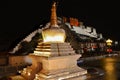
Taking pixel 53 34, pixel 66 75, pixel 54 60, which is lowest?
pixel 66 75

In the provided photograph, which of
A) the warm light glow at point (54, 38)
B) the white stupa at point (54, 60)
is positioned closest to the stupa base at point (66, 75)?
the white stupa at point (54, 60)

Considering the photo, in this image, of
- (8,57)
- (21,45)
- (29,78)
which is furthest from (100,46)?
(29,78)

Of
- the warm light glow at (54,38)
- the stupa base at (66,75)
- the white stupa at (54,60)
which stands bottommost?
the stupa base at (66,75)

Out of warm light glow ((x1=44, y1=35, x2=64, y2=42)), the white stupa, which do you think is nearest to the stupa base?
the white stupa

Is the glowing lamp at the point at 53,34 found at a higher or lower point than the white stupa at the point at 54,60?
higher

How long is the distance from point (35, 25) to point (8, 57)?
902cm

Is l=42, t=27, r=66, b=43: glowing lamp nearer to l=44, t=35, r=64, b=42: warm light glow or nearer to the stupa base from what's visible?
l=44, t=35, r=64, b=42: warm light glow

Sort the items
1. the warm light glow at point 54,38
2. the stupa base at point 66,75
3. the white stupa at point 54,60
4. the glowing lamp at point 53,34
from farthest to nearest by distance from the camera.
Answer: the warm light glow at point 54,38
the glowing lamp at point 53,34
the white stupa at point 54,60
the stupa base at point 66,75

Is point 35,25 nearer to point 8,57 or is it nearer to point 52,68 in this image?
point 8,57

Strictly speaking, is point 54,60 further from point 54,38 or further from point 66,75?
point 54,38

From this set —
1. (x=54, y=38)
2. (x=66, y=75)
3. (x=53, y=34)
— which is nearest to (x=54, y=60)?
(x=66, y=75)

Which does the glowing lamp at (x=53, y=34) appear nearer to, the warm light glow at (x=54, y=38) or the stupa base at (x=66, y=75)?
the warm light glow at (x=54, y=38)

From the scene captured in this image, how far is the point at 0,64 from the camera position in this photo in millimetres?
15438

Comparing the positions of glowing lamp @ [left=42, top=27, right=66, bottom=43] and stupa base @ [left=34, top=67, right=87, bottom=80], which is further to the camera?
→ glowing lamp @ [left=42, top=27, right=66, bottom=43]
